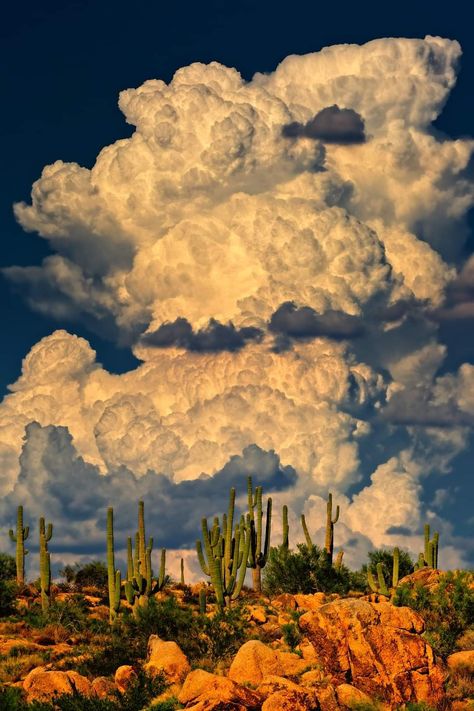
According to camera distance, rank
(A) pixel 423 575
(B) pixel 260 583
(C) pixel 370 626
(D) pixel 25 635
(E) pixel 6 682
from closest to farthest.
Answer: (C) pixel 370 626, (E) pixel 6 682, (D) pixel 25 635, (A) pixel 423 575, (B) pixel 260 583

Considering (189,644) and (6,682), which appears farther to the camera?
(189,644)

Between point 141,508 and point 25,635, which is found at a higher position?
point 141,508

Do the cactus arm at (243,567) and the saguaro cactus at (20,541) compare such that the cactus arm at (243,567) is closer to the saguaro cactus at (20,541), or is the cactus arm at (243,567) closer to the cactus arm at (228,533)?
the cactus arm at (228,533)

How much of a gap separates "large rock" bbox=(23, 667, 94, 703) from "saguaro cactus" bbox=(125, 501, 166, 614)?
1515cm

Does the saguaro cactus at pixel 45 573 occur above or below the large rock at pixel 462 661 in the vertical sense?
above

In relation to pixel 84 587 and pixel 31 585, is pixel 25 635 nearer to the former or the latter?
pixel 31 585

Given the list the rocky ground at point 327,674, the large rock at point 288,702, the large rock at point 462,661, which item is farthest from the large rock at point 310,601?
the large rock at point 288,702

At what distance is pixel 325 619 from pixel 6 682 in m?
11.9

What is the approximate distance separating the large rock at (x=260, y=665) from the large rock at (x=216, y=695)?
9.30 feet

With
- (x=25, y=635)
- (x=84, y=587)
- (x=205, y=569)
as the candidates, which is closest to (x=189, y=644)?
(x=25, y=635)

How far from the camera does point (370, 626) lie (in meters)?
30.5

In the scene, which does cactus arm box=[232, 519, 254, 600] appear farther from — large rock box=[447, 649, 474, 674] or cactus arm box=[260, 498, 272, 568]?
large rock box=[447, 649, 474, 674]

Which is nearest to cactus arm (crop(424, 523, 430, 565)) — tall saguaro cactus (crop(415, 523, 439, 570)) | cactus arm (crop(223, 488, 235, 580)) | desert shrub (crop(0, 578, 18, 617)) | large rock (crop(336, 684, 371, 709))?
tall saguaro cactus (crop(415, 523, 439, 570))

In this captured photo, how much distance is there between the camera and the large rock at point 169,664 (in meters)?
34.5
